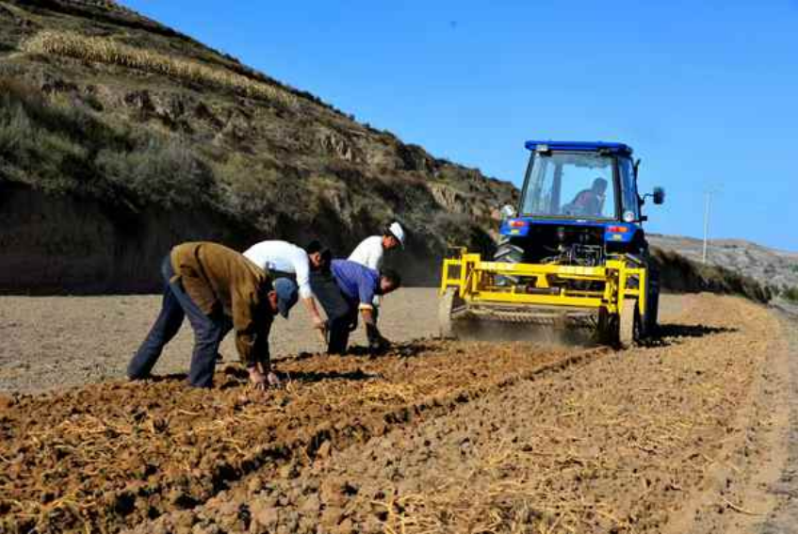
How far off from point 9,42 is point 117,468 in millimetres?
32188

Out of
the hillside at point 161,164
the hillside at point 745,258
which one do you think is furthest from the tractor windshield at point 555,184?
the hillside at point 745,258

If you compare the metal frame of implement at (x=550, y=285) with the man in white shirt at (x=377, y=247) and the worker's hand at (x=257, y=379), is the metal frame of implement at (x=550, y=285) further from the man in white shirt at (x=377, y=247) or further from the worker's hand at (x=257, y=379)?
the worker's hand at (x=257, y=379)

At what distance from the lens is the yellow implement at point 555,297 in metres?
11.5

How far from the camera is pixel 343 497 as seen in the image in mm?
4555

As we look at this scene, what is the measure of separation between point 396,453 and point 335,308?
4248mm

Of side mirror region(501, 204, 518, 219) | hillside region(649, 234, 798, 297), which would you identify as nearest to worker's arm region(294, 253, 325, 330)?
side mirror region(501, 204, 518, 219)

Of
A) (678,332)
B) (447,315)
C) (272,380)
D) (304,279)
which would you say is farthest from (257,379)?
(678,332)

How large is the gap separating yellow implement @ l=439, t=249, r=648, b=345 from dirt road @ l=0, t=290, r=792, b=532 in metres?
2.36

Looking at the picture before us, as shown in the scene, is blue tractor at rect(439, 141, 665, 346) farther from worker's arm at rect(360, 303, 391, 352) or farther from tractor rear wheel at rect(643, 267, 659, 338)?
worker's arm at rect(360, 303, 391, 352)

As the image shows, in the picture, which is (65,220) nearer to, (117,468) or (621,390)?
(621,390)

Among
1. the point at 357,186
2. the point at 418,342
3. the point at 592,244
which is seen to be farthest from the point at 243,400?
the point at 357,186

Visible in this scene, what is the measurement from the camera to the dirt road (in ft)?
14.3

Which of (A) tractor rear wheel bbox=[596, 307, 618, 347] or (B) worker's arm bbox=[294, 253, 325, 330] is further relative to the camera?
(A) tractor rear wheel bbox=[596, 307, 618, 347]

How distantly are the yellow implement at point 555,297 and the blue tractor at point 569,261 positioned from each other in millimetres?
12
